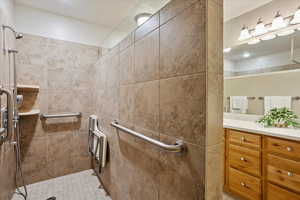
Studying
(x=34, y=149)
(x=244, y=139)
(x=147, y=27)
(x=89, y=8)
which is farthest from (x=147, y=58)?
(x=34, y=149)

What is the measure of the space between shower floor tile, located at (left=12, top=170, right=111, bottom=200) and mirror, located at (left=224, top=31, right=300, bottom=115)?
2322 millimetres

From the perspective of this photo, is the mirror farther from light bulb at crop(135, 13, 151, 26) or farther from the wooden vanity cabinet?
light bulb at crop(135, 13, 151, 26)

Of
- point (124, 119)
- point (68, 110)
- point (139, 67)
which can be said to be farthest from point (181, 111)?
point (68, 110)

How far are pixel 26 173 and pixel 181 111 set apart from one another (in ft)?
7.82

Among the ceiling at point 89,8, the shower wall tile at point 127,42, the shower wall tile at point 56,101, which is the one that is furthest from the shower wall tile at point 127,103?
the ceiling at point 89,8

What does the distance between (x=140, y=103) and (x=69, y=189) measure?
1696mm

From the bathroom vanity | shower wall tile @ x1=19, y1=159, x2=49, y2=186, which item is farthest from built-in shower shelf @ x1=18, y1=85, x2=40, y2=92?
the bathroom vanity

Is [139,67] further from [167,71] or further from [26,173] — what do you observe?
[26,173]

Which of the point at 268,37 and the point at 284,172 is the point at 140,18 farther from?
the point at 284,172

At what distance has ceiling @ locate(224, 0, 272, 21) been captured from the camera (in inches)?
69.0

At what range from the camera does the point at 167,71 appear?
31.4 inches

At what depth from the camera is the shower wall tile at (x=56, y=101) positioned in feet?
6.24

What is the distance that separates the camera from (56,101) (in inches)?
81.4

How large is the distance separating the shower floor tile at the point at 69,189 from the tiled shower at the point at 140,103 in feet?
0.34
